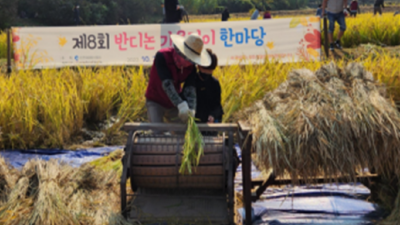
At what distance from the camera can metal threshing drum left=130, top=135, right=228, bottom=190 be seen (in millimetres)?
2988

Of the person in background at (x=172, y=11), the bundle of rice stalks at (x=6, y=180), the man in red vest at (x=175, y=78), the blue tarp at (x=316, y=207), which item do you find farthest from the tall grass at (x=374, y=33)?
the bundle of rice stalks at (x=6, y=180)

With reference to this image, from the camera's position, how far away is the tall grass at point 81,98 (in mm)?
4629

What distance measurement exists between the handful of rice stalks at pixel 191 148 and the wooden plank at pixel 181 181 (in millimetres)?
93

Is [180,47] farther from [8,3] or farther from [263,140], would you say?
[8,3]

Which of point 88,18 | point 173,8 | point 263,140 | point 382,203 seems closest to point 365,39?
point 173,8

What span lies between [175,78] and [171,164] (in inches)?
30.1

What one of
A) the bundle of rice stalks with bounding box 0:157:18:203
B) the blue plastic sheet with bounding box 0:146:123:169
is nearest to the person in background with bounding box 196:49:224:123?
the blue plastic sheet with bounding box 0:146:123:169

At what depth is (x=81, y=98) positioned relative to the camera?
5133 millimetres

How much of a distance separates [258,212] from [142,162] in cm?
93

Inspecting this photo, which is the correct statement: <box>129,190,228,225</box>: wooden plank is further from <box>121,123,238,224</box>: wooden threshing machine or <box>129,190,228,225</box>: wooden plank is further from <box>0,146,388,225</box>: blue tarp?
<box>0,146,388,225</box>: blue tarp

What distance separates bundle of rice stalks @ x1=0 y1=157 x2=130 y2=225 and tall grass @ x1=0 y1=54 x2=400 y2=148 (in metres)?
1.42

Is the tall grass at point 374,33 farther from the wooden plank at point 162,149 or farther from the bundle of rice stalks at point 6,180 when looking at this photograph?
the bundle of rice stalks at point 6,180

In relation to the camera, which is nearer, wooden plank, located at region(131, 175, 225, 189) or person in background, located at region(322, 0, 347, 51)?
wooden plank, located at region(131, 175, 225, 189)

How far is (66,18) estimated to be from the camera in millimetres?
24375
